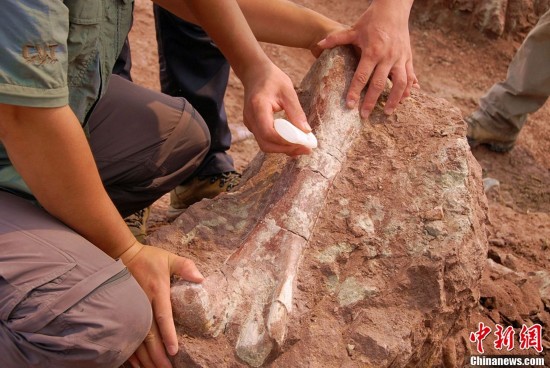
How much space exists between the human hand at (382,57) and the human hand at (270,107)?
232 millimetres

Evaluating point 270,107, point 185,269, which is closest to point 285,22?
point 270,107

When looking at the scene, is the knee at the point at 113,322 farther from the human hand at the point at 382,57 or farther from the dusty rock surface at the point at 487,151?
the human hand at the point at 382,57

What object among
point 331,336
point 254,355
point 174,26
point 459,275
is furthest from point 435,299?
point 174,26

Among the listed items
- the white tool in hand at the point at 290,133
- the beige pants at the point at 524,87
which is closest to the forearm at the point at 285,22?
the white tool in hand at the point at 290,133

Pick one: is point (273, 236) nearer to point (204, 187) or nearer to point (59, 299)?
point (59, 299)

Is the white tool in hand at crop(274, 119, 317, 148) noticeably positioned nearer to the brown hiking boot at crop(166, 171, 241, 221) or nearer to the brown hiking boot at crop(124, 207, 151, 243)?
the brown hiking boot at crop(124, 207, 151, 243)

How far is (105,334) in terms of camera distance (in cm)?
147

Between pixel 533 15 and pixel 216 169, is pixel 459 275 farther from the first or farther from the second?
pixel 533 15

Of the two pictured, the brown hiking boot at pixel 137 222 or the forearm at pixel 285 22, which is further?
the brown hiking boot at pixel 137 222

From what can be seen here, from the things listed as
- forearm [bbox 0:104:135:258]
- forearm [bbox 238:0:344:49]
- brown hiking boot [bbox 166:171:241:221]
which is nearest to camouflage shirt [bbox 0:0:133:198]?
forearm [bbox 0:104:135:258]

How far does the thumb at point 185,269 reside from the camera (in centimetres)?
156

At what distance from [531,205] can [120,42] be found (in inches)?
93.5

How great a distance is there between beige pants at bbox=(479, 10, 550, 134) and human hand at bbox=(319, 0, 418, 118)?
171 centimetres

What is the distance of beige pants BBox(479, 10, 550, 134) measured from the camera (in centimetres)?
341
